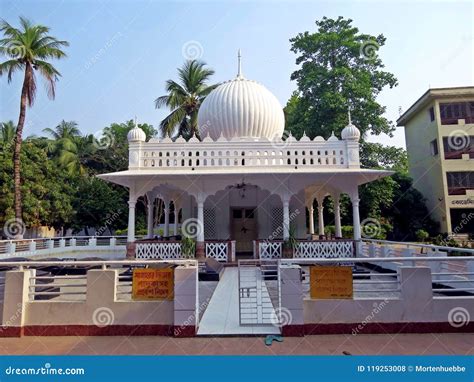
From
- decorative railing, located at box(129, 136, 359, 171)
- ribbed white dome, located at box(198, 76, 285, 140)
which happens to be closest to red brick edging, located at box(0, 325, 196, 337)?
decorative railing, located at box(129, 136, 359, 171)

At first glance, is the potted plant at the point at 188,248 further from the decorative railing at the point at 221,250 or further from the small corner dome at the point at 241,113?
the small corner dome at the point at 241,113

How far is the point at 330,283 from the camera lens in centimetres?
571

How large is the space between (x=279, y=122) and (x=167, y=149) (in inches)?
239

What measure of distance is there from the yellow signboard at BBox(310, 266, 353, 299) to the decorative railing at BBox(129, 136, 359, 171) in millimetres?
7806

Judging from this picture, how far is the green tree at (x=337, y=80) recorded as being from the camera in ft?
63.0

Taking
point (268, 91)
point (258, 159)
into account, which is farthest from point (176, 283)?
point (268, 91)

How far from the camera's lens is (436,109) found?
989 inches

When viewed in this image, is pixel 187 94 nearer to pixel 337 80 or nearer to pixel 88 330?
pixel 337 80

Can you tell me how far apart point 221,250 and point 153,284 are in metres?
7.49

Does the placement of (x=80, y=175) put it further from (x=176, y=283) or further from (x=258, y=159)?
(x=176, y=283)

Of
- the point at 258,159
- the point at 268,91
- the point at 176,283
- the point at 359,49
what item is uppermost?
the point at 359,49

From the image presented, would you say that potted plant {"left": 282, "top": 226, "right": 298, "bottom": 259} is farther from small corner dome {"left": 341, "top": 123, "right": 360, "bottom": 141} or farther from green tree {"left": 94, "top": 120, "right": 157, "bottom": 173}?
green tree {"left": 94, "top": 120, "right": 157, "bottom": 173}

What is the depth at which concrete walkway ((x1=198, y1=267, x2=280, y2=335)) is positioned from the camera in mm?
5633

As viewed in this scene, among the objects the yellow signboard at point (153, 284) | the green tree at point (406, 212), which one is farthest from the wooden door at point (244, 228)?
the green tree at point (406, 212)
